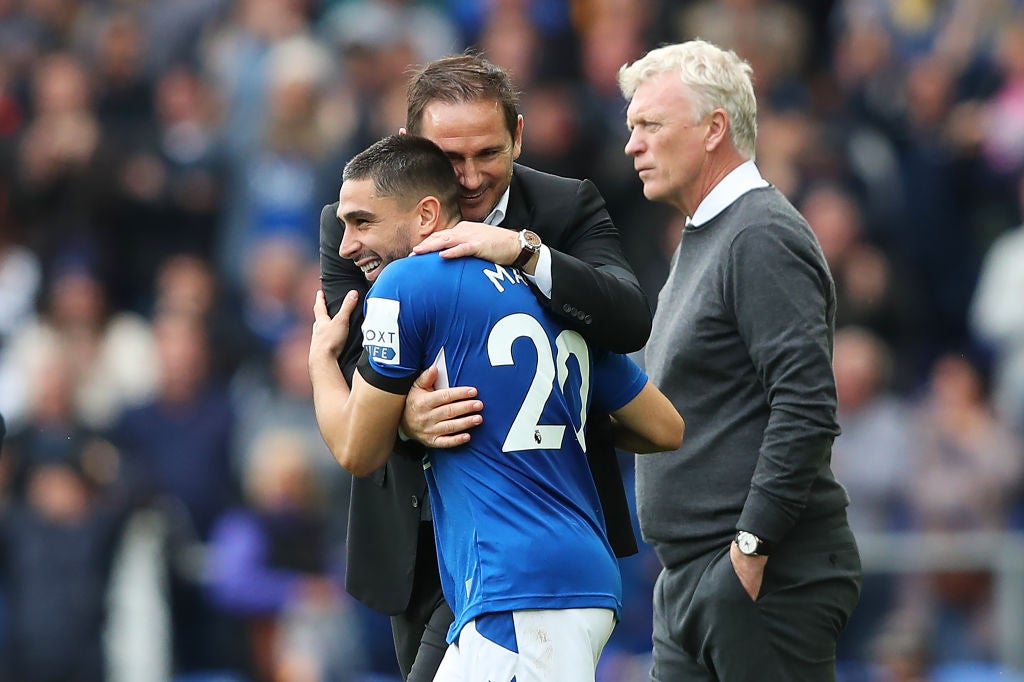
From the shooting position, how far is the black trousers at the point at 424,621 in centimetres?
405

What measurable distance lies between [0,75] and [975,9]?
6737 millimetres

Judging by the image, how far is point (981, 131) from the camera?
10109 millimetres

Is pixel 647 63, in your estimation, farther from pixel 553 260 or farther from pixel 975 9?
pixel 975 9

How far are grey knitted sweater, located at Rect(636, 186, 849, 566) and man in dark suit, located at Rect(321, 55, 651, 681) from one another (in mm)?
263

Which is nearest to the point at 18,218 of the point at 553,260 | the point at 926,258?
the point at 926,258

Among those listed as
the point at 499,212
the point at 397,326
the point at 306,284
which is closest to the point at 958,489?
the point at 306,284

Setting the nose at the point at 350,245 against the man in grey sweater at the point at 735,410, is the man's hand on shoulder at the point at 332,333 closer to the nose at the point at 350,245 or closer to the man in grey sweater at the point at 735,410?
the nose at the point at 350,245

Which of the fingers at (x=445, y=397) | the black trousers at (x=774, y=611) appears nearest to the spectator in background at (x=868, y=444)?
the black trousers at (x=774, y=611)

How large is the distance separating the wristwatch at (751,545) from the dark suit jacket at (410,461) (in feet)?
0.96

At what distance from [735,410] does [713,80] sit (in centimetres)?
94

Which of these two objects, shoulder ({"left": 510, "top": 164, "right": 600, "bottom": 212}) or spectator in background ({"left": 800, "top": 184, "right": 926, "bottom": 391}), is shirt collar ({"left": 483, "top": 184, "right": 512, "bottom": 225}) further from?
spectator in background ({"left": 800, "top": 184, "right": 926, "bottom": 391})

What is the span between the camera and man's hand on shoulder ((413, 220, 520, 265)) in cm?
363

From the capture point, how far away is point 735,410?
439 centimetres

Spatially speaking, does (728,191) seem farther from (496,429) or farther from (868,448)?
(868,448)
